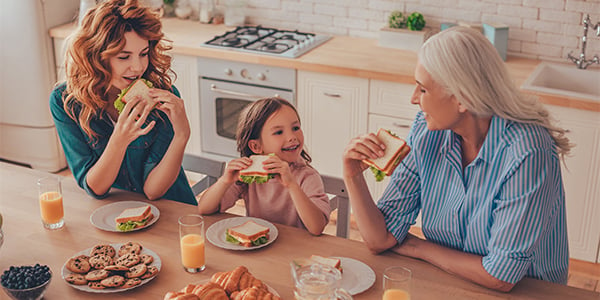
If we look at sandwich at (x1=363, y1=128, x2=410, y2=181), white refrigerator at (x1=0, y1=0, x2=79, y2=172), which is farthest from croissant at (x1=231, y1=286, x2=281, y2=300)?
white refrigerator at (x1=0, y1=0, x2=79, y2=172)

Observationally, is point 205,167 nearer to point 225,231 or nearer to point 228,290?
point 225,231

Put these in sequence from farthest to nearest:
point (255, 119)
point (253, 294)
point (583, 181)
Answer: point (583, 181) → point (255, 119) → point (253, 294)

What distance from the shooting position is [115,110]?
2.52 metres

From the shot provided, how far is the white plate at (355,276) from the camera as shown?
1850 millimetres

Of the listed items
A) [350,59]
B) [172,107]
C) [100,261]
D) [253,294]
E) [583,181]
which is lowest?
[583,181]

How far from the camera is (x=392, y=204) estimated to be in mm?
2137

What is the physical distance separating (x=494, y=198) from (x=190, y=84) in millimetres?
2743

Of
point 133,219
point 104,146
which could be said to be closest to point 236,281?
point 133,219

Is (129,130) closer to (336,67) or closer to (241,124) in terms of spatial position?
(241,124)

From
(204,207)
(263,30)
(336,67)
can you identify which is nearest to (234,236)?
(204,207)

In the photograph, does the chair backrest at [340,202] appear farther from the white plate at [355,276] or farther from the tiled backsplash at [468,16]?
the tiled backsplash at [468,16]

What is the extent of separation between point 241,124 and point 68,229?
0.71 m

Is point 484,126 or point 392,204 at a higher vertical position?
point 484,126

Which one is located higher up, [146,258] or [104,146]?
[104,146]
